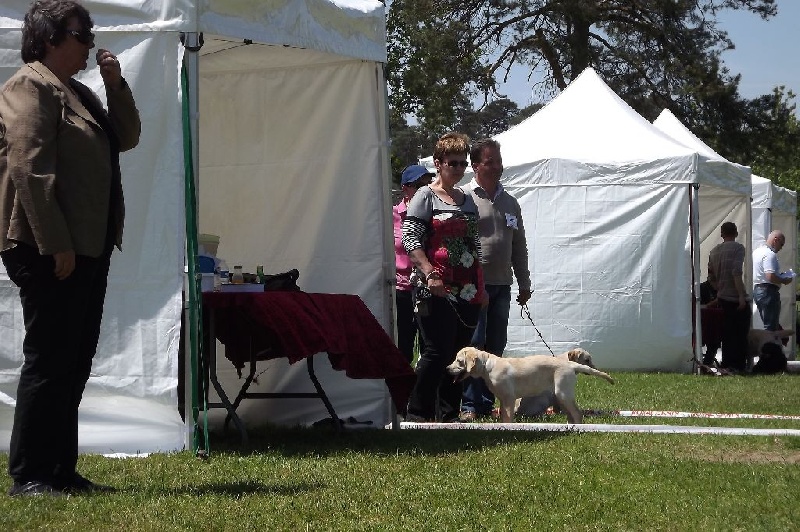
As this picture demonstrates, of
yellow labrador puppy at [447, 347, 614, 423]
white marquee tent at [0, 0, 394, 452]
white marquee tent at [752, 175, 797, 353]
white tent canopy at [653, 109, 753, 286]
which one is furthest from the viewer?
white marquee tent at [752, 175, 797, 353]

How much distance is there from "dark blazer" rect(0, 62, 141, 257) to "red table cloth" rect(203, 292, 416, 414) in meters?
1.59

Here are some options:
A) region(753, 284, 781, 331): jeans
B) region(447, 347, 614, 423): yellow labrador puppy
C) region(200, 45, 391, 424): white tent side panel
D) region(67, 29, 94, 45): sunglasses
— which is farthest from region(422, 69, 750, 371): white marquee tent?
region(67, 29, 94, 45): sunglasses

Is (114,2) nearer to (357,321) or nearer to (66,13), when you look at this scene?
(66,13)

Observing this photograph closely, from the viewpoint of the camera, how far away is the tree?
2614 centimetres

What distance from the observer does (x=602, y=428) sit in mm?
6922

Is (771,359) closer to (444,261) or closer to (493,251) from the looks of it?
(493,251)

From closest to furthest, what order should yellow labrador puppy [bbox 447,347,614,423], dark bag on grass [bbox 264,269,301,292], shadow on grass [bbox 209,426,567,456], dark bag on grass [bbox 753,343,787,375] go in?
shadow on grass [bbox 209,426,567,456] → dark bag on grass [bbox 264,269,301,292] → yellow labrador puppy [bbox 447,347,614,423] → dark bag on grass [bbox 753,343,787,375]

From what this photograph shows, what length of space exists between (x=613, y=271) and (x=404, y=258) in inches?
216

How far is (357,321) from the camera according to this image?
649cm

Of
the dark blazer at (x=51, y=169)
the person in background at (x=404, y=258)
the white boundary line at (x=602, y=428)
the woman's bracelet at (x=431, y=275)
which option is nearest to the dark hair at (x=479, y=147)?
the person in background at (x=404, y=258)

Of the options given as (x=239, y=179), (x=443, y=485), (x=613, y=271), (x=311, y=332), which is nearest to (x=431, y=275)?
(x=311, y=332)

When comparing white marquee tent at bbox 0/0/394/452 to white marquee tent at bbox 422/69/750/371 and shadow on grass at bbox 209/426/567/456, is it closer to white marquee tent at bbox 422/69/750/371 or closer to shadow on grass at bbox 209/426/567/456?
shadow on grass at bbox 209/426/567/456

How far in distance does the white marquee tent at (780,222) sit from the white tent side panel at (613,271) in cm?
376

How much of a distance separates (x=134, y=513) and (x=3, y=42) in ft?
8.46
